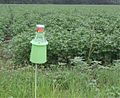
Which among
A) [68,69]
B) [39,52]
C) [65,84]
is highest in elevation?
[39,52]

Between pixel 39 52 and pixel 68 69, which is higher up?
pixel 39 52

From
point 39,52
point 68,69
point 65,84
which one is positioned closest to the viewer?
point 39,52

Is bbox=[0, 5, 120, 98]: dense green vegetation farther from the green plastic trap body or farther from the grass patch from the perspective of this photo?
the green plastic trap body

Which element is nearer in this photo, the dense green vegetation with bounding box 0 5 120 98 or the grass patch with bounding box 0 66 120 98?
the grass patch with bounding box 0 66 120 98

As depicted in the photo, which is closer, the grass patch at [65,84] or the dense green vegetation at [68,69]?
the grass patch at [65,84]

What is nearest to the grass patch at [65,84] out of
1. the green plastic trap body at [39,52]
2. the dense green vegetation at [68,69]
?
the dense green vegetation at [68,69]

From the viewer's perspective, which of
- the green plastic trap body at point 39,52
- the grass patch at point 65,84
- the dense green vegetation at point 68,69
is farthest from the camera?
the dense green vegetation at point 68,69

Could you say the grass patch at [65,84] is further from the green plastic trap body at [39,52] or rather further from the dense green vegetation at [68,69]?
the green plastic trap body at [39,52]

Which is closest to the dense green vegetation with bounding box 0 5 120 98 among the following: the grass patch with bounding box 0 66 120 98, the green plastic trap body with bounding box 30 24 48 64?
the grass patch with bounding box 0 66 120 98

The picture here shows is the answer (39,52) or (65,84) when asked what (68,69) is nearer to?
(65,84)

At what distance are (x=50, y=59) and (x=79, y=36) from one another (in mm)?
983

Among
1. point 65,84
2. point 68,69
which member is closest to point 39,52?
point 65,84

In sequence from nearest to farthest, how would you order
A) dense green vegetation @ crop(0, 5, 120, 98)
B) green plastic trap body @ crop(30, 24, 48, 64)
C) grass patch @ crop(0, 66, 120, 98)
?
green plastic trap body @ crop(30, 24, 48, 64) → grass patch @ crop(0, 66, 120, 98) → dense green vegetation @ crop(0, 5, 120, 98)

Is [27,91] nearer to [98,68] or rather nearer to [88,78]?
[88,78]
